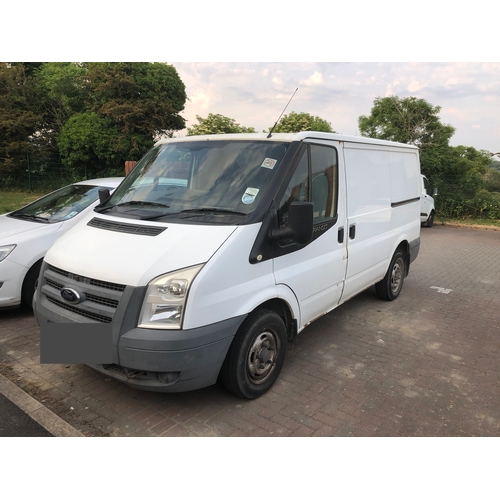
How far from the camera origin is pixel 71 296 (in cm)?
312

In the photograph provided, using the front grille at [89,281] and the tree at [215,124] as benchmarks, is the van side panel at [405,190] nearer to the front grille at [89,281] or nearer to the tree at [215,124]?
the front grille at [89,281]

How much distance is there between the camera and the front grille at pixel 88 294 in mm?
2920

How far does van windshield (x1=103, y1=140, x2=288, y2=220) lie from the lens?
3.39 metres

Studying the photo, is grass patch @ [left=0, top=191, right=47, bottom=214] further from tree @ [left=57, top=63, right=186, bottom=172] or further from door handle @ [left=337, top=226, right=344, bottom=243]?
door handle @ [left=337, top=226, right=344, bottom=243]

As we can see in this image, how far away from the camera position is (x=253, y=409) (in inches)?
130

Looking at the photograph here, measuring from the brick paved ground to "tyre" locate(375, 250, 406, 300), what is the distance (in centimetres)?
44

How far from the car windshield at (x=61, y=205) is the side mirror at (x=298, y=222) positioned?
339 centimetres

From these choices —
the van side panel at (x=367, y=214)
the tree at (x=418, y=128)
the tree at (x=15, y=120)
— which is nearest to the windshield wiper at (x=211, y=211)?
the van side panel at (x=367, y=214)

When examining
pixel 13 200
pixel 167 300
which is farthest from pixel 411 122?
pixel 167 300

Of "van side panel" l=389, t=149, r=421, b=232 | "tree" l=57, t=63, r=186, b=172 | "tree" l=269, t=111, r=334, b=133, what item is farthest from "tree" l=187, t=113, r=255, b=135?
"van side panel" l=389, t=149, r=421, b=232

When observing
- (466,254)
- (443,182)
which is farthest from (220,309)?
(443,182)

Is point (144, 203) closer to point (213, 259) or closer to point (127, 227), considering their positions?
point (127, 227)

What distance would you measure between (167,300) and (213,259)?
43 cm

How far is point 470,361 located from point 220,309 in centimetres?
300
